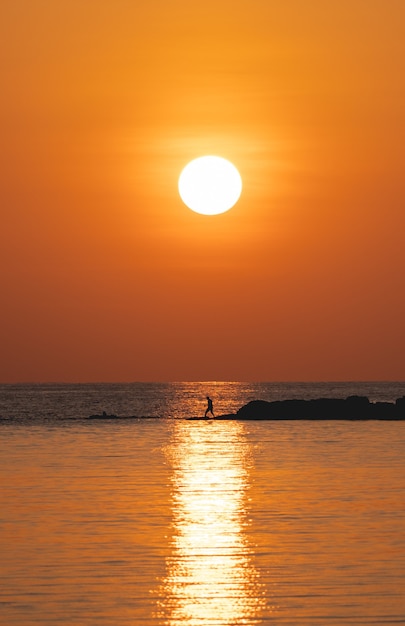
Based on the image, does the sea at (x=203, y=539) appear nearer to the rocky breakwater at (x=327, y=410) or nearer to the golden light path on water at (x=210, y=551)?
the golden light path on water at (x=210, y=551)

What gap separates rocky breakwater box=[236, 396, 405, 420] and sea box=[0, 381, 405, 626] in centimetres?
3666

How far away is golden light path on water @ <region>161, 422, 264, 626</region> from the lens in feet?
61.2

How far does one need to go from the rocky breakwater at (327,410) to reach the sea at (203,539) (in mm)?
36661

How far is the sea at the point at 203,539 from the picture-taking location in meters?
18.8

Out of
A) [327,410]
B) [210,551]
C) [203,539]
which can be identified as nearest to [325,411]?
[327,410]

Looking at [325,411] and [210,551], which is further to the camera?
[325,411]

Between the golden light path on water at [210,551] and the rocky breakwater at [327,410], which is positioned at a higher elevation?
the rocky breakwater at [327,410]

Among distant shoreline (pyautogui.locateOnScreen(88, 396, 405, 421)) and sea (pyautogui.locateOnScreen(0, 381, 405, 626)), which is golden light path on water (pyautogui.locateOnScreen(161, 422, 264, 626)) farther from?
distant shoreline (pyautogui.locateOnScreen(88, 396, 405, 421))

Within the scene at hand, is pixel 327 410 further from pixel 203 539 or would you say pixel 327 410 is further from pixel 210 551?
pixel 210 551

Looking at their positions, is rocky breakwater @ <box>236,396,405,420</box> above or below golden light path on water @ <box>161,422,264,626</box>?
above

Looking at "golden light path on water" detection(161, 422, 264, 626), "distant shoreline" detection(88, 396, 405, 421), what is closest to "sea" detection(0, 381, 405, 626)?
"golden light path on water" detection(161, 422, 264, 626)

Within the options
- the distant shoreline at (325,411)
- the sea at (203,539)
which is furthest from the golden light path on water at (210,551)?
the distant shoreline at (325,411)

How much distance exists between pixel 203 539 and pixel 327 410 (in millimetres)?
63835

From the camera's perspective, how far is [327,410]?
88.7m
